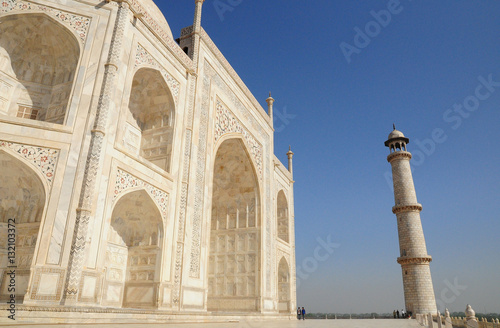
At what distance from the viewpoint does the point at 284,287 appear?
19453 mm

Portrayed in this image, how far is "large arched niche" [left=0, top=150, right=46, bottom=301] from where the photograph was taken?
22.2 ft

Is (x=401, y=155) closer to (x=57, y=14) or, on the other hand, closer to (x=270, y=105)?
(x=270, y=105)

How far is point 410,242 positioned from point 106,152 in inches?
817

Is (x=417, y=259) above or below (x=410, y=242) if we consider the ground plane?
below

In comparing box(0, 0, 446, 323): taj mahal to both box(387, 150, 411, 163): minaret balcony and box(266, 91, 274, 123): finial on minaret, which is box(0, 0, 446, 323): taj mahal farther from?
box(387, 150, 411, 163): minaret balcony

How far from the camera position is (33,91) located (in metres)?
8.41

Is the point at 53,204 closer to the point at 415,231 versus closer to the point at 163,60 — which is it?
the point at 163,60

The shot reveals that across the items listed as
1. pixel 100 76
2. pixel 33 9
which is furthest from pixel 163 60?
pixel 33 9

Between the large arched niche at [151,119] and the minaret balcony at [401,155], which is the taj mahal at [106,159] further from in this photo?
the minaret balcony at [401,155]

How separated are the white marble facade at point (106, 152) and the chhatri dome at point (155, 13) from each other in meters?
0.07

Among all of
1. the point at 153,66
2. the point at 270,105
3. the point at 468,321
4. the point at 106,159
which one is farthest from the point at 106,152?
the point at 270,105

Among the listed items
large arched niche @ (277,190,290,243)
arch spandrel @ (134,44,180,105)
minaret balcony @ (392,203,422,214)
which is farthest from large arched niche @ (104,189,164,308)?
minaret balcony @ (392,203,422,214)

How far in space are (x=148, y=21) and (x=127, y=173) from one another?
417cm

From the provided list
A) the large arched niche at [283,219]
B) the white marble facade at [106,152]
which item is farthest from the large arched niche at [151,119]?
the large arched niche at [283,219]
